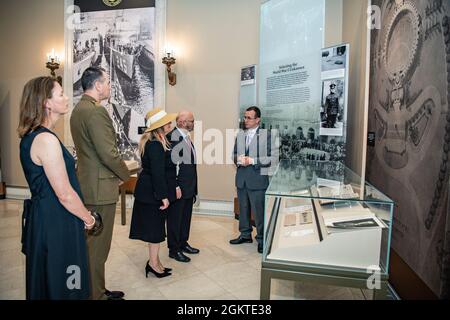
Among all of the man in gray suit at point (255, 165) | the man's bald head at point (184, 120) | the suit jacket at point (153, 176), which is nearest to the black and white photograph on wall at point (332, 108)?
the man in gray suit at point (255, 165)

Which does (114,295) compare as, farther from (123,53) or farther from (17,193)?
(17,193)

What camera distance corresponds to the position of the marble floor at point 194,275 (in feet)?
8.36

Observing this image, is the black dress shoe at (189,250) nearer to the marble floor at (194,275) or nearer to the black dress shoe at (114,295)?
the marble floor at (194,275)

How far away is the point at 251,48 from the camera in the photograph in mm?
4820

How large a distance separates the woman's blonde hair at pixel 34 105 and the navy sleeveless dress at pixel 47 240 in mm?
40

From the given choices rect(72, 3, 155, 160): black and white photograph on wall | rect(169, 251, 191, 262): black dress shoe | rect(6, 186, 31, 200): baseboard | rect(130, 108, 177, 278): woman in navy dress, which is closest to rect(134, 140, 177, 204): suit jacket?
rect(130, 108, 177, 278): woman in navy dress

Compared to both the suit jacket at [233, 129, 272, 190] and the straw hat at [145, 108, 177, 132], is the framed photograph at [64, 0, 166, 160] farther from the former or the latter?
the straw hat at [145, 108, 177, 132]

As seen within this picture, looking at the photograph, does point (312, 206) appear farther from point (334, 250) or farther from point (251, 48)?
point (251, 48)

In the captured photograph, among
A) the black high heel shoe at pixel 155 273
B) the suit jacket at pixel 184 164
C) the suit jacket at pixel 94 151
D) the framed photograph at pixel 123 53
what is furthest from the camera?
the framed photograph at pixel 123 53

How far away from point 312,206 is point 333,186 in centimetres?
24

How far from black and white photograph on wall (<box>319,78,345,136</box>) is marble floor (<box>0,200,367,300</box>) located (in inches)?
63.0

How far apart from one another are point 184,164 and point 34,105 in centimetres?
174

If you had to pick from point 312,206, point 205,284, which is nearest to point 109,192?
point 205,284

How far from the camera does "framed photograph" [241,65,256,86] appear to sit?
4.48 meters
